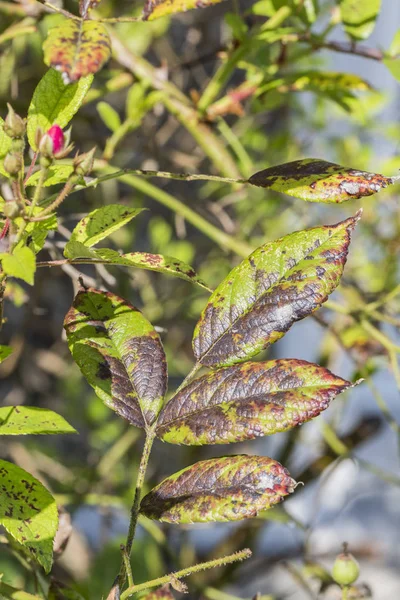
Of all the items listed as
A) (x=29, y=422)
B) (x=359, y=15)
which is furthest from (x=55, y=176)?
(x=359, y=15)

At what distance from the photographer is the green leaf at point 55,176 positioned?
0.42m

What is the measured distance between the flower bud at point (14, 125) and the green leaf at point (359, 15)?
430 millimetres

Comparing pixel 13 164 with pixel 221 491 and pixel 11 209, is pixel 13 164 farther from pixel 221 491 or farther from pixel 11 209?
pixel 221 491

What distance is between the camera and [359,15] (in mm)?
677

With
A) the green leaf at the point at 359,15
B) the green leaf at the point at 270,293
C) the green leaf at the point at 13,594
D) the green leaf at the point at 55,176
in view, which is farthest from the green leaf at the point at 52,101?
the green leaf at the point at 359,15

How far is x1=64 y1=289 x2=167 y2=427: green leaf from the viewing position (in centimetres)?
42

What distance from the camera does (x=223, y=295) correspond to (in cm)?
41

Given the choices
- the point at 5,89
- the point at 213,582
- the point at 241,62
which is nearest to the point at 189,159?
the point at 5,89

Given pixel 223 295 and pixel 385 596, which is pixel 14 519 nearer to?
pixel 223 295

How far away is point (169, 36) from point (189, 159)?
826 millimetres

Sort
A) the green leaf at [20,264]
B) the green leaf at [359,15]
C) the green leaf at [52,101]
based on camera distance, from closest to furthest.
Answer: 1. the green leaf at [20,264]
2. the green leaf at [52,101]
3. the green leaf at [359,15]

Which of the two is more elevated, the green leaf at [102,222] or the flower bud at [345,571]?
the green leaf at [102,222]

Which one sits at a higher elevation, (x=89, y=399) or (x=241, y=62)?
(x=241, y=62)

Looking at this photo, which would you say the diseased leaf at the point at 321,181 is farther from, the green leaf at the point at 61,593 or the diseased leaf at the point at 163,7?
the green leaf at the point at 61,593
